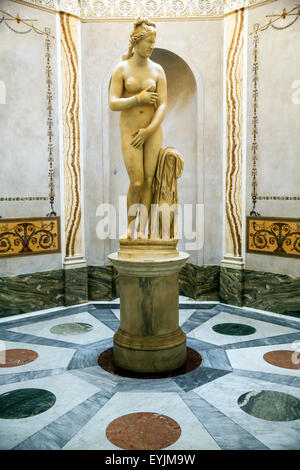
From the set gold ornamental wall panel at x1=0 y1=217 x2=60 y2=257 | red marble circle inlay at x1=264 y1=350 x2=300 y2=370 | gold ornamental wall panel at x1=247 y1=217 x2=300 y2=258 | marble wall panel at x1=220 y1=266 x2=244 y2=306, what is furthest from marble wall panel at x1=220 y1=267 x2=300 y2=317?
gold ornamental wall panel at x1=0 y1=217 x2=60 y2=257

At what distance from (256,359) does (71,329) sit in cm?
203

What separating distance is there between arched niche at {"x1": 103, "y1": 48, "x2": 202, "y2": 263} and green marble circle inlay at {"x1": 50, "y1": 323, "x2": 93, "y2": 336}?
1.35 meters

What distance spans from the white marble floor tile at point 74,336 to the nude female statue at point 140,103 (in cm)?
166

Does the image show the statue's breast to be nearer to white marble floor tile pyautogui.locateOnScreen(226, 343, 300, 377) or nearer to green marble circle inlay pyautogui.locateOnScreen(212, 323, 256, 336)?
white marble floor tile pyautogui.locateOnScreen(226, 343, 300, 377)

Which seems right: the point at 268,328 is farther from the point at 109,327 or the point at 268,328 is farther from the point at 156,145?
the point at 156,145

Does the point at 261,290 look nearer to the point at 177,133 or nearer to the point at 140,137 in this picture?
the point at 177,133

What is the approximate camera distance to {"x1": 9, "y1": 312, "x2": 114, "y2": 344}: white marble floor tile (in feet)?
14.1

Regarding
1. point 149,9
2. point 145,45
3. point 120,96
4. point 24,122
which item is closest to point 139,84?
point 120,96

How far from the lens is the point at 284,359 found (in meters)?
3.67

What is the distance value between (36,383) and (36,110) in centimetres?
340

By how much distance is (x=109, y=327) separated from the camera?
4.66m

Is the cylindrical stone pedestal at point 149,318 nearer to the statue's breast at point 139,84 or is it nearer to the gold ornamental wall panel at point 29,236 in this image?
the statue's breast at point 139,84

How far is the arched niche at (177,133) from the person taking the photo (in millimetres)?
5695
